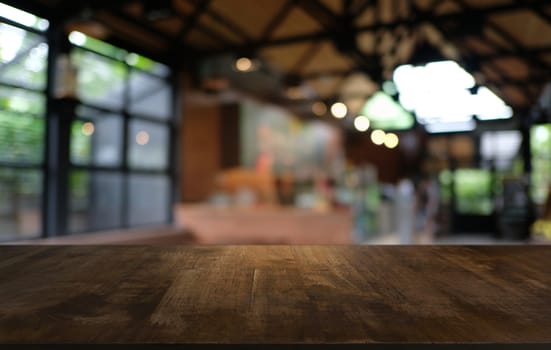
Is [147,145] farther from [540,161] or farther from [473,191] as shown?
[473,191]

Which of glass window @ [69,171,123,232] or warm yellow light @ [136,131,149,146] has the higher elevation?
warm yellow light @ [136,131,149,146]

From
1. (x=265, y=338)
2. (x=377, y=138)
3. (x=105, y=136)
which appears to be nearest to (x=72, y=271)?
(x=265, y=338)

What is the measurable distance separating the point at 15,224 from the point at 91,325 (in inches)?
194

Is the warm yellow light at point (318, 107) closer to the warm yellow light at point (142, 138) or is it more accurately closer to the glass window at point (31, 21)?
the warm yellow light at point (142, 138)

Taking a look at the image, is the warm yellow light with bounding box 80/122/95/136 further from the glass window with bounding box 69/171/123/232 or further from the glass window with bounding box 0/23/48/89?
the glass window with bounding box 0/23/48/89

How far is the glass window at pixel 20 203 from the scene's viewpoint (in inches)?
185

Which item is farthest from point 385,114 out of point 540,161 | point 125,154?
point 125,154

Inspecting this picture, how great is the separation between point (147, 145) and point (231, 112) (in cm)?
238

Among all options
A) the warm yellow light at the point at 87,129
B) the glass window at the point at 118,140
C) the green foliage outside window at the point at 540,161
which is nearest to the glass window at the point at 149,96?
the glass window at the point at 118,140

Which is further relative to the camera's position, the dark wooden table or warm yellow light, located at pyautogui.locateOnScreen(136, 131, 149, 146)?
warm yellow light, located at pyautogui.locateOnScreen(136, 131, 149, 146)

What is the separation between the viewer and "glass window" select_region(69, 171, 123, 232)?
5.61 m

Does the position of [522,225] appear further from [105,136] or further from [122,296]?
[122,296]

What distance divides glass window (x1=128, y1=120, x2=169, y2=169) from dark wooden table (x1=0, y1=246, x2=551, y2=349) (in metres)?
5.65

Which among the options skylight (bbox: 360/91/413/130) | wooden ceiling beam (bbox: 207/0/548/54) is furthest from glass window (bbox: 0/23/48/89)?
skylight (bbox: 360/91/413/130)
